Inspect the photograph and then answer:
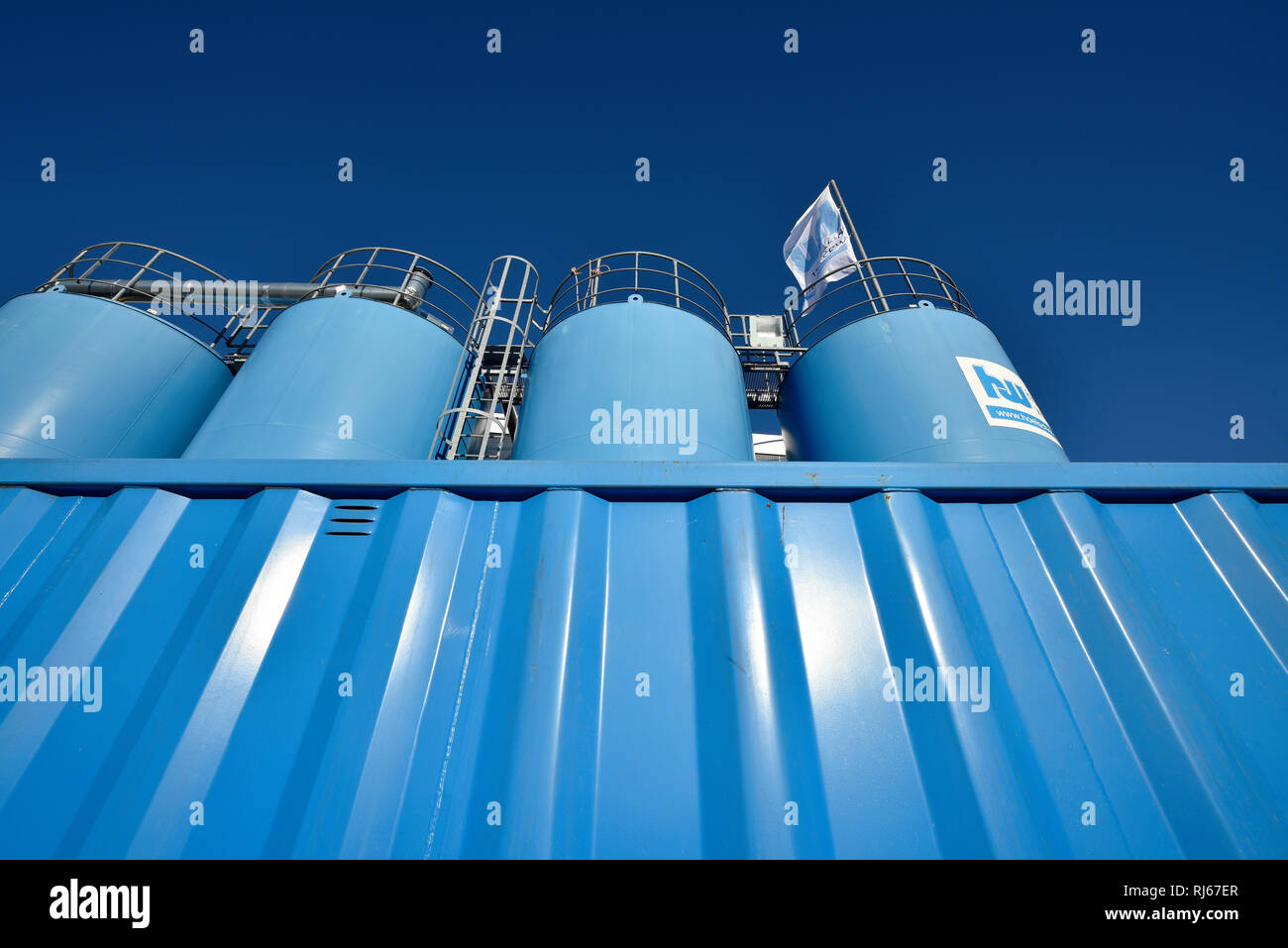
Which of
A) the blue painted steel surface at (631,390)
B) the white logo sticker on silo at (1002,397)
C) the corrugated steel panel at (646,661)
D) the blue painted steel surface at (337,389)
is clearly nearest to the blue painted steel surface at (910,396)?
the white logo sticker on silo at (1002,397)

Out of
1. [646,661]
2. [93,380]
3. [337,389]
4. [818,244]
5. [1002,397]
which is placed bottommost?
[646,661]

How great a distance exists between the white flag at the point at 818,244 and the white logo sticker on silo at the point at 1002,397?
12.8 ft

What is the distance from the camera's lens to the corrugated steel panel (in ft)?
5.42

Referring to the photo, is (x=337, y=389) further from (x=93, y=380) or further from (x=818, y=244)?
(x=818, y=244)

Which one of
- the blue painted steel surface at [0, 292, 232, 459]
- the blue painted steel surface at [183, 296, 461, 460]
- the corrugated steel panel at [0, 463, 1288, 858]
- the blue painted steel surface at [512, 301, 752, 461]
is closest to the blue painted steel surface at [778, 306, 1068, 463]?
the blue painted steel surface at [512, 301, 752, 461]

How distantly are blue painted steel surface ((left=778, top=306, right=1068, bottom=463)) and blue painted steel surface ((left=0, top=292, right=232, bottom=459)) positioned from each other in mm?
6468

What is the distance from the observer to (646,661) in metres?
2.01

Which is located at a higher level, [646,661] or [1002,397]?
[1002,397]

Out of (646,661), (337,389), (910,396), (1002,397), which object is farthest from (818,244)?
(646,661)

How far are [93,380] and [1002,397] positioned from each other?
8.25 metres

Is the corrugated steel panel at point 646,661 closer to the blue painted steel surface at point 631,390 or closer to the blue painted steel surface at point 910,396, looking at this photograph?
the blue painted steel surface at point 631,390

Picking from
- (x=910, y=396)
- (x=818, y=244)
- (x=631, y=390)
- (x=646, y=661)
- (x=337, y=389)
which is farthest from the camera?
(x=818, y=244)

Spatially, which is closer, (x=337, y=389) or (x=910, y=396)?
(x=337, y=389)
